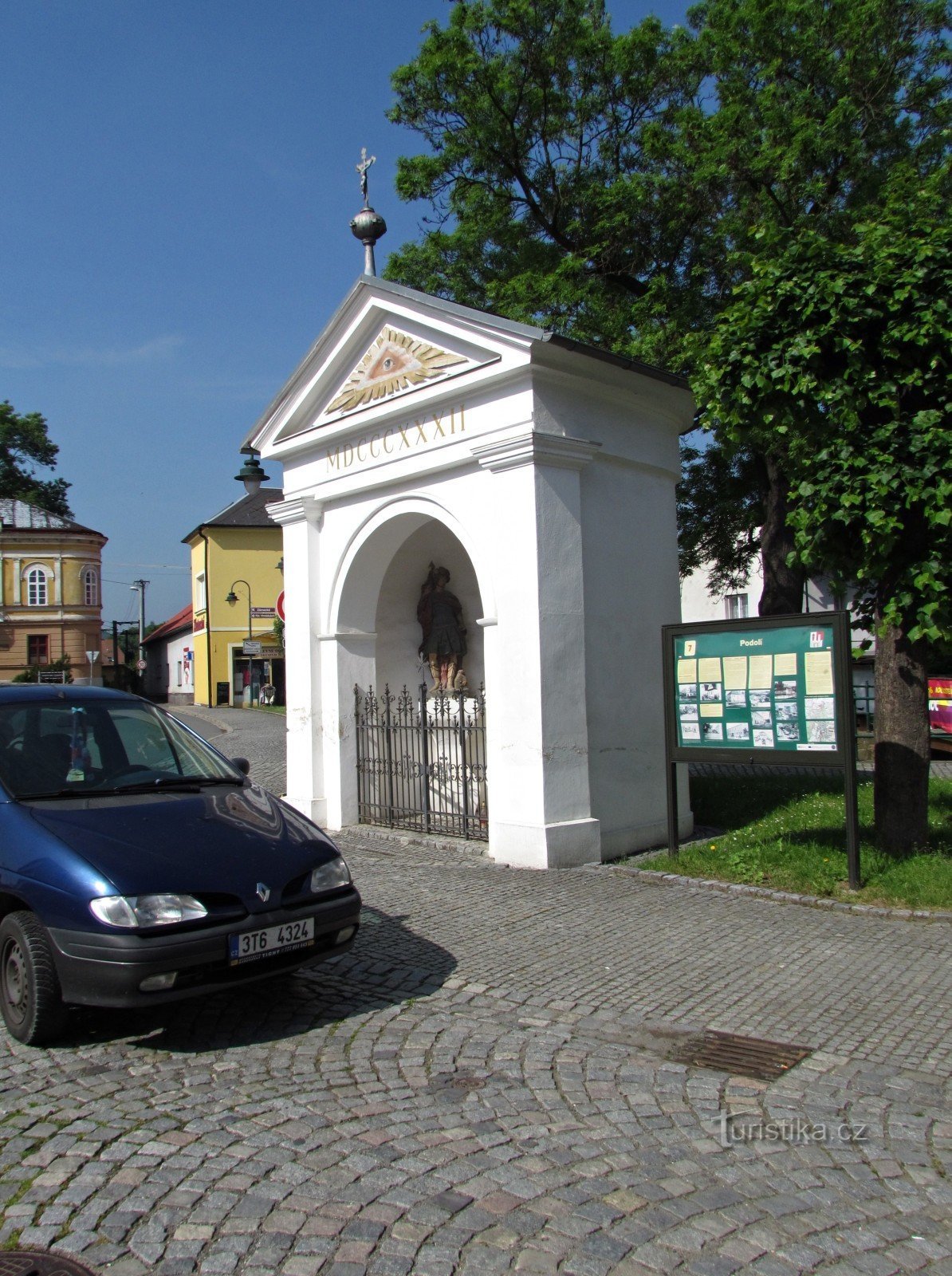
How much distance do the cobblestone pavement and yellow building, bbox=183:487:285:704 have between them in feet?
127

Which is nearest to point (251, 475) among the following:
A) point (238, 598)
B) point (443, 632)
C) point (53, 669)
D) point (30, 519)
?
point (443, 632)

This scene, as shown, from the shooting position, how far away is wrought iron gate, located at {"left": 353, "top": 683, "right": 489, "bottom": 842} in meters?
10.3

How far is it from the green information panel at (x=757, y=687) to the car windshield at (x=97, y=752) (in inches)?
155

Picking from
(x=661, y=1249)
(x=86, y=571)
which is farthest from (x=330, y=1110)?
(x=86, y=571)

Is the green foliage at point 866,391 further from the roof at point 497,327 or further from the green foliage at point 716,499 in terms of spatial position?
the green foliage at point 716,499

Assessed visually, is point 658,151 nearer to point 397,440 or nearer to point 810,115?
point 810,115

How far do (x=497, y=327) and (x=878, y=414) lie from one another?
3.26 metres

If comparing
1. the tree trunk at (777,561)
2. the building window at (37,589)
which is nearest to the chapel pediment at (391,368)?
the tree trunk at (777,561)

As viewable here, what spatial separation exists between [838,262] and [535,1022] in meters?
5.93

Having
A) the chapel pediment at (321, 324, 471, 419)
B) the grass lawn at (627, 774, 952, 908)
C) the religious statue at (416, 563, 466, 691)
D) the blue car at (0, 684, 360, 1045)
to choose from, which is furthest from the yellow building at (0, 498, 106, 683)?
the blue car at (0, 684, 360, 1045)

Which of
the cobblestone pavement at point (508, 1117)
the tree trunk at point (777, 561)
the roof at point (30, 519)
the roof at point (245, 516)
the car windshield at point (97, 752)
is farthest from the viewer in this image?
the roof at point (30, 519)

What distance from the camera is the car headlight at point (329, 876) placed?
17.2ft

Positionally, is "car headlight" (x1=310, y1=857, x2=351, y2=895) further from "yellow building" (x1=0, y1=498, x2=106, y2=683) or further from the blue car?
"yellow building" (x1=0, y1=498, x2=106, y2=683)

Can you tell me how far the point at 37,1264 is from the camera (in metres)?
3.07
